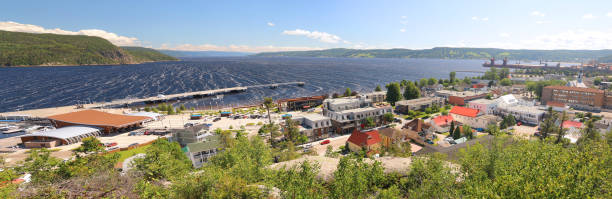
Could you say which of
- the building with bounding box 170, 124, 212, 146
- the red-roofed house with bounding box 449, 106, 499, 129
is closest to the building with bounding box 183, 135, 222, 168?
the building with bounding box 170, 124, 212, 146

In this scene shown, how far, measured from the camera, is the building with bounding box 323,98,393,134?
60250mm

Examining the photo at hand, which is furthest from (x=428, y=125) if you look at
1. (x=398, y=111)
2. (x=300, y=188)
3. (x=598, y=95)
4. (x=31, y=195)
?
(x=598, y=95)

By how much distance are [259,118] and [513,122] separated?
69987 millimetres

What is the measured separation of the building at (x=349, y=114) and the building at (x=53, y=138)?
60.0 m

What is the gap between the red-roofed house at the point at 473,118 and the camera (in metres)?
62.0

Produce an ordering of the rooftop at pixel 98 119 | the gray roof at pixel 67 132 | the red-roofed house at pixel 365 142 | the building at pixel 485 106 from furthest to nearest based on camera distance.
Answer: the building at pixel 485 106 → the rooftop at pixel 98 119 → the gray roof at pixel 67 132 → the red-roofed house at pixel 365 142

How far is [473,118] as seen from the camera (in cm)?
6431

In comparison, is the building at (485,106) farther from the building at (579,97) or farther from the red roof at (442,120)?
the building at (579,97)

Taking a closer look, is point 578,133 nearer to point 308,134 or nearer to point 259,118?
point 308,134

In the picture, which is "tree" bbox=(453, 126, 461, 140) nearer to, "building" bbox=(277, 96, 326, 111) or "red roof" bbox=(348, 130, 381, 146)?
"red roof" bbox=(348, 130, 381, 146)

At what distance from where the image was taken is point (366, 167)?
20.0 meters

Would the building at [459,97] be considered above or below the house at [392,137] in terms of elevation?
above

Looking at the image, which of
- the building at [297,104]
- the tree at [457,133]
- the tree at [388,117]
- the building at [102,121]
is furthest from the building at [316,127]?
the building at [102,121]

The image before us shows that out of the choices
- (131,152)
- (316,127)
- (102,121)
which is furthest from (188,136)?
(102,121)
